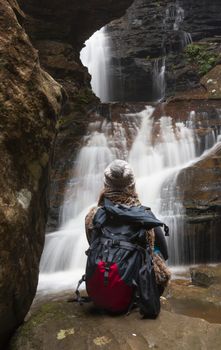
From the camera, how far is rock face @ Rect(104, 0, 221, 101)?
20728 millimetres

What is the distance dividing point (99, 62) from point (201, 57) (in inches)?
203

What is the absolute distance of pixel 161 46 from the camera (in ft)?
72.2

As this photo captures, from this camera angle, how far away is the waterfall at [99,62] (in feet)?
69.7

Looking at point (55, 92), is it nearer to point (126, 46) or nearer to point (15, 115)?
point (15, 115)

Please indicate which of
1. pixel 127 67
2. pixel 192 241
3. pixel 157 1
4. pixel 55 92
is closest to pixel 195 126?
pixel 192 241

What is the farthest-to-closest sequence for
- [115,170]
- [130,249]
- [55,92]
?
[55,92], [115,170], [130,249]

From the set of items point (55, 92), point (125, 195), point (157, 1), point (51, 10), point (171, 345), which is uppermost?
point (157, 1)

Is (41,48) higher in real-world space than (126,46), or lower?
lower

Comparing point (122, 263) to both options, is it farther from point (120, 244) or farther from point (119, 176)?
point (119, 176)

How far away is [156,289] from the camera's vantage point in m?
3.46

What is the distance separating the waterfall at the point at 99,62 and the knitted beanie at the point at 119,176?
17530mm

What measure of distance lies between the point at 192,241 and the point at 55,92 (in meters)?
5.83

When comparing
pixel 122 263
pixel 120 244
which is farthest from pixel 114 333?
pixel 120 244

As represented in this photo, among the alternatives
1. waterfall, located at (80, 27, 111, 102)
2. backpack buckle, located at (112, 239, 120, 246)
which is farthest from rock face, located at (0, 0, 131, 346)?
waterfall, located at (80, 27, 111, 102)
